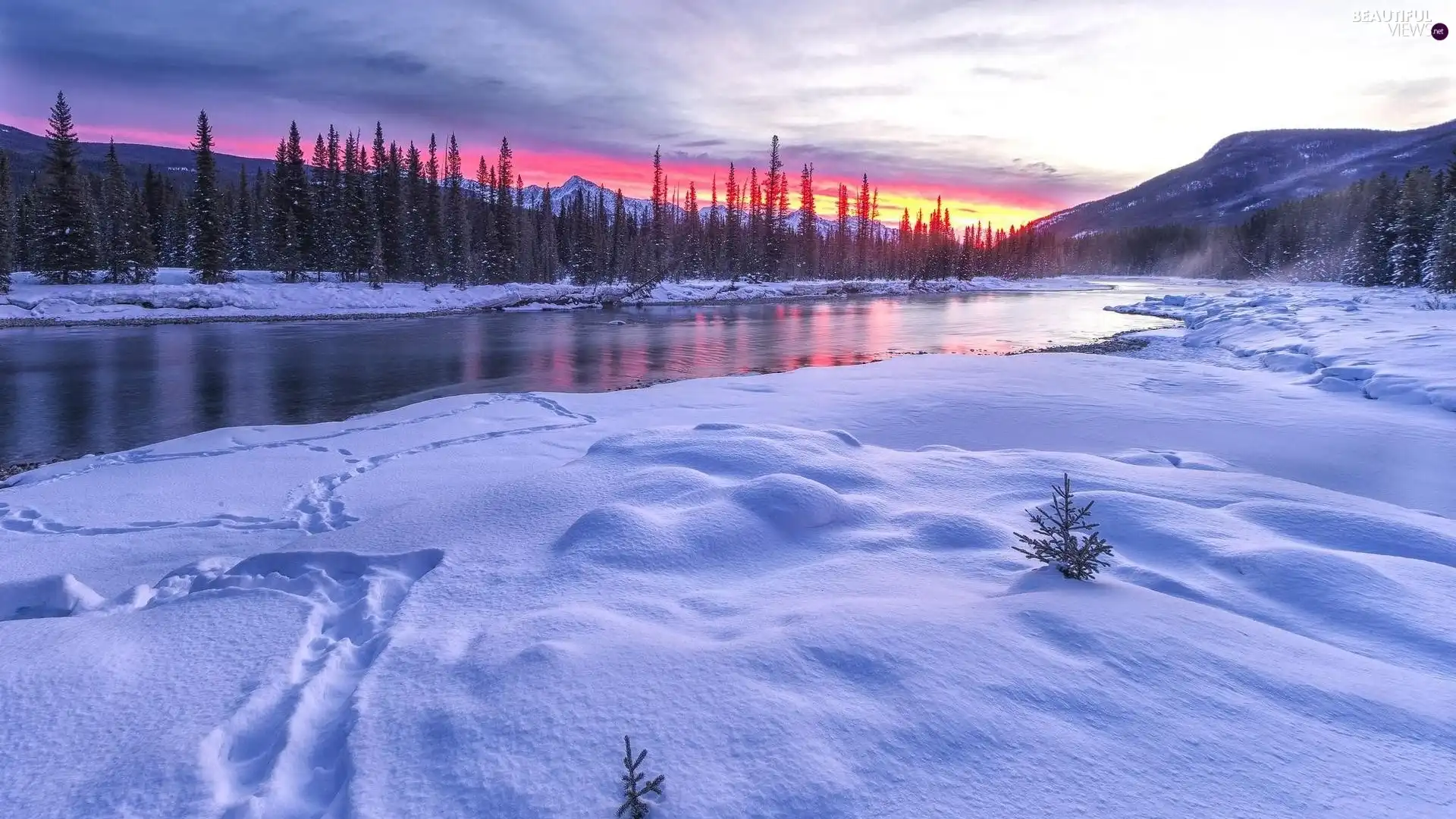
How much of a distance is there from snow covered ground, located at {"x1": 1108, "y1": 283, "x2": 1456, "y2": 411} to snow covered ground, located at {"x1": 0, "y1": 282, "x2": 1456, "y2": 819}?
6.02 m

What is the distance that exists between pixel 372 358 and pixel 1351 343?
25810 millimetres

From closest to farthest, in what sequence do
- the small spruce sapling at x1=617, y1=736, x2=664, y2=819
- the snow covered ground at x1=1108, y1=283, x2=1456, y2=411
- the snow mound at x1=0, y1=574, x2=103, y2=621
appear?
the small spruce sapling at x1=617, y1=736, x2=664, y2=819 < the snow mound at x1=0, y1=574, x2=103, y2=621 < the snow covered ground at x1=1108, y1=283, x2=1456, y2=411

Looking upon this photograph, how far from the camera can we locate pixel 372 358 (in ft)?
68.4

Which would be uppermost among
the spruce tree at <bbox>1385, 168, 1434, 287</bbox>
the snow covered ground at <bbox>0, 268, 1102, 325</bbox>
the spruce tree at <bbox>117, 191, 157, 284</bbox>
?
the spruce tree at <bbox>1385, 168, 1434, 287</bbox>

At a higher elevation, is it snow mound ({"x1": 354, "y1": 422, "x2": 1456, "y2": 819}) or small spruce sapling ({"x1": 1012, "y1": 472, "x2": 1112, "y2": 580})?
small spruce sapling ({"x1": 1012, "y1": 472, "x2": 1112, "y2": 580})

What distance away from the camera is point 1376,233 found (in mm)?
60594

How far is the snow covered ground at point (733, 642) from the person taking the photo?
217cm

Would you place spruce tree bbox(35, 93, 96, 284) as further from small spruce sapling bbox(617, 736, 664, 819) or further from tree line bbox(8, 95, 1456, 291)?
small spruce sapling bbox(617, 736, 664, 819)

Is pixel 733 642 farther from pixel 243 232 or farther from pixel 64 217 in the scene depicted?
pixel 243 232

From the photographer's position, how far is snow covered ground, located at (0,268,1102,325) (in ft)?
108

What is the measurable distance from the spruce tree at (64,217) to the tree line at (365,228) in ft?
0.30

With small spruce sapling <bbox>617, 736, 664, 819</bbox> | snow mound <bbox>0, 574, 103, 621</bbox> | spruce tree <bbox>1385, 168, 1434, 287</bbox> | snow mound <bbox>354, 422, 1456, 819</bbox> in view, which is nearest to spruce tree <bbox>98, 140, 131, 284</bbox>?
snow mound <bbox>0, 574, 103, 621</bbox>

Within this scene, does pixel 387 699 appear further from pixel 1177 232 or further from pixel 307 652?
pixel 1177 232

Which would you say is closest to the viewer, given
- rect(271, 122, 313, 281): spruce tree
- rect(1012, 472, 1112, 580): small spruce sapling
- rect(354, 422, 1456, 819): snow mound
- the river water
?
rect(354, 422, 1456, 819): snow mound
